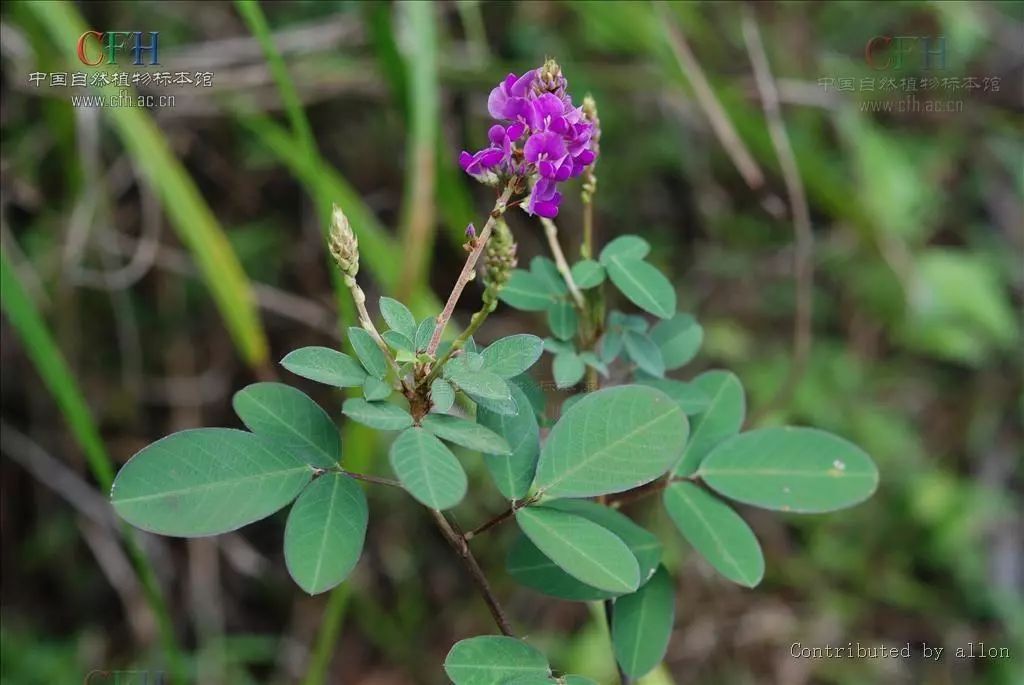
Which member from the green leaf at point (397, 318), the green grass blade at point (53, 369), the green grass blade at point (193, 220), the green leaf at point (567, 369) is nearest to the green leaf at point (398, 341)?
the green leaf at point (397, 318)

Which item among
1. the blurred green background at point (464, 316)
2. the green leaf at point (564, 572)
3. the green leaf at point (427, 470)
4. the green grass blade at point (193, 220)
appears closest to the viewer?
the green leaf at point (427, 470)

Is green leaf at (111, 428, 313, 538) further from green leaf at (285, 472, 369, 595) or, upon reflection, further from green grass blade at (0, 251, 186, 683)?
green grass blade at (0, 251, 186, 683)

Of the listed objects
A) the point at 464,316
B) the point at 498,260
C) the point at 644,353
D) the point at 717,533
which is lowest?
the point at 464,316

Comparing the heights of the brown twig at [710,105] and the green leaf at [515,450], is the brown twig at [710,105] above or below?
above

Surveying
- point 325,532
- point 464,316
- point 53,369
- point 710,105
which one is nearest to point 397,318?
point 325,532

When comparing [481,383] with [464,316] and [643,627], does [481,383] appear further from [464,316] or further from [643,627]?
[464,316]

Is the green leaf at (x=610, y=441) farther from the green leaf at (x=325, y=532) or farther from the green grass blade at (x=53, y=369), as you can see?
the green grass blade at (x=53, y=369)

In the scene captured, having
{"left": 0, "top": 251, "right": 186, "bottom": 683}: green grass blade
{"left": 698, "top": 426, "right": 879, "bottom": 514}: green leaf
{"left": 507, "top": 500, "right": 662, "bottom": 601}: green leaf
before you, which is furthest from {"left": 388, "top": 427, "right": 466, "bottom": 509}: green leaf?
{"left": 0, "top": 251, "right": 186, "bottom": 683}: green grass blade
